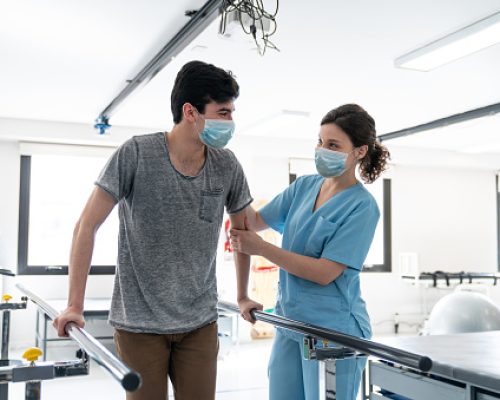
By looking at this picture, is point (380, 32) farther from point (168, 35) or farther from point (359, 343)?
point (359, 343)

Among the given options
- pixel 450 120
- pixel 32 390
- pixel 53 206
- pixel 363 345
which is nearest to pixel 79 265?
pixel 32 390

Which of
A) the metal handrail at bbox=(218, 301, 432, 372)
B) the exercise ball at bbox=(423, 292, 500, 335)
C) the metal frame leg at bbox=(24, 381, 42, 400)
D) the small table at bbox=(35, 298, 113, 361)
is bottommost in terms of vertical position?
the small table at bbox=(35, 298, 113, 361)

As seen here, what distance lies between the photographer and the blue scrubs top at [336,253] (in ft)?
6.32

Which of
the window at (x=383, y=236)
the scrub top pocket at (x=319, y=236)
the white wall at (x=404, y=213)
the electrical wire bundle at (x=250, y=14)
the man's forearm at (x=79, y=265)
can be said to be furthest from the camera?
the window at (x=383, y=236)

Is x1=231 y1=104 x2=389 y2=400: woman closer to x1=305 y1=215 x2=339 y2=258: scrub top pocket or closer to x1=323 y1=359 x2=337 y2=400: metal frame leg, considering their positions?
x1=305 y1=215 x2=339 y2=258: scrub top pocket

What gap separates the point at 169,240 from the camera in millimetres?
1609

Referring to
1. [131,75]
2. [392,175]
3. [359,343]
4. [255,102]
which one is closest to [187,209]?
[359,343]

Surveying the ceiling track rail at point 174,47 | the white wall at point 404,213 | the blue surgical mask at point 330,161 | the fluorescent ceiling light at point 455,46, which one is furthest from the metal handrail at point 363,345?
the white wall at point 404,213

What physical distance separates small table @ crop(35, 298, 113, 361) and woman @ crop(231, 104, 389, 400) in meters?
3.15

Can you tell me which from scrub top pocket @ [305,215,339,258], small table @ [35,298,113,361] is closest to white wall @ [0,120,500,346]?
small table @ [35,298,113,361]

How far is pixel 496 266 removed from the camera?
8500mm

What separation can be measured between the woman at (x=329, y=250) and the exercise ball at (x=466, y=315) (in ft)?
6.93

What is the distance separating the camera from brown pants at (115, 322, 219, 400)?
Answer: 1.60m

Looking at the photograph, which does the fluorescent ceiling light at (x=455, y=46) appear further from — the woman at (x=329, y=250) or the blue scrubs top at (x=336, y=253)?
the blue scrubs top at (x=336, y=253)
